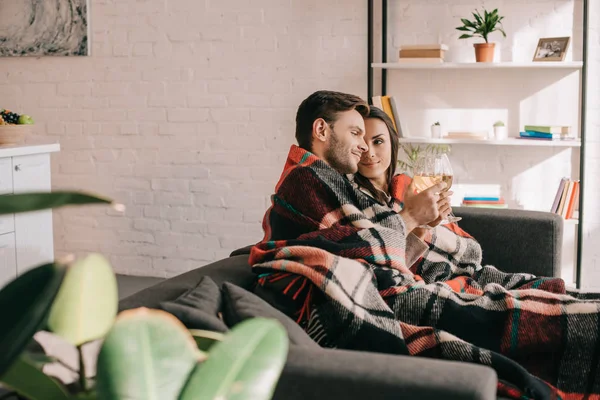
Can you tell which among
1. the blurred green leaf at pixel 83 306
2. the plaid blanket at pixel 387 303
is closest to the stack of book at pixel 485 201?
the plaid blanket at pixel 387 303

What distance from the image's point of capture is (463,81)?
3.91 metres

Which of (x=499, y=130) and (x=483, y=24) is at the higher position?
(x=483, y=24)

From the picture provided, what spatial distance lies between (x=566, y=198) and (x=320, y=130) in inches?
77.2

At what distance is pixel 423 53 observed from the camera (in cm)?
369

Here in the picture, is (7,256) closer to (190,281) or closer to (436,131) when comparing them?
(190,281)

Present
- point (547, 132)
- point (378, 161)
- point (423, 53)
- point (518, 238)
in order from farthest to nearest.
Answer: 1. point (423, 53)
2. point (547, 132)
3. point (518, 238)
4. point (378, 161)

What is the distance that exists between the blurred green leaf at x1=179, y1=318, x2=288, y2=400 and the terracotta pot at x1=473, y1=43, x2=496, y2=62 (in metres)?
3.40

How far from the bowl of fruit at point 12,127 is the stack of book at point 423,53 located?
1941 millimetres

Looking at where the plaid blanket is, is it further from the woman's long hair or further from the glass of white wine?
the woman's long hair

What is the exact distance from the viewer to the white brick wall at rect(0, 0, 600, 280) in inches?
159

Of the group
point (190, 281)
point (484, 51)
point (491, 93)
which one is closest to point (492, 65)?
point (484, 51)

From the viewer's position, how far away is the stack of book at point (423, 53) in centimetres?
367

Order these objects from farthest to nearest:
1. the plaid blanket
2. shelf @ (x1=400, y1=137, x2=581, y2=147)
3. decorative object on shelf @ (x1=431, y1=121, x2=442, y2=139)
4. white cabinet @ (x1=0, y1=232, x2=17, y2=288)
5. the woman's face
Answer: decorative object on shelf @ (x1=431, y1=121, x2=442, y2=139) < shelf @ (x1=400, y1=137, x2=581, y2=147) < white cabinet @ (x1=0, y1=232, x2=17, y2=288) < the woman's face < the plaid blanket

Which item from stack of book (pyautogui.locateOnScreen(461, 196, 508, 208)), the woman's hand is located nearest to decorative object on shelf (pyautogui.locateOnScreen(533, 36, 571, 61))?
stack of book (pyautogui.locateOnScreen(461, 196, 508, 208))
